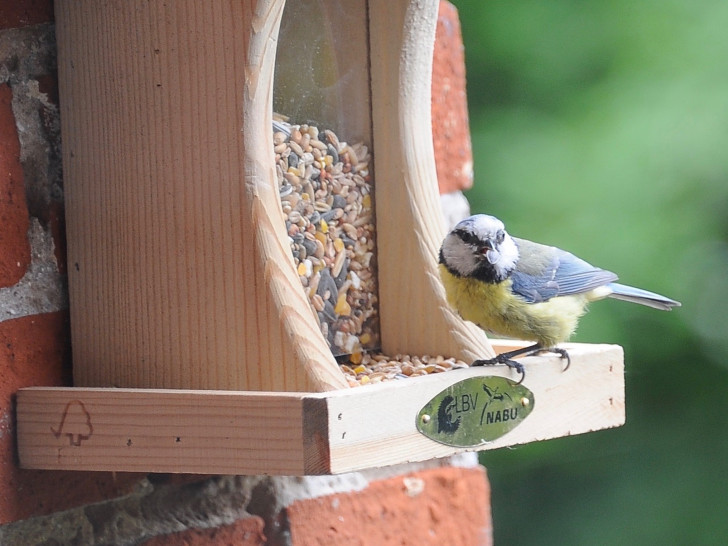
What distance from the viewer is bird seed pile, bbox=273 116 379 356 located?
1.42 m

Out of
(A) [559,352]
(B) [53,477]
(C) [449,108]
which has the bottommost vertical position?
(B) [53,477]

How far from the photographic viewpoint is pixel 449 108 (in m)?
1.75

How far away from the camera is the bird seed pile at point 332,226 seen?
4.66ft

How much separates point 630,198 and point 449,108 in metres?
0.76

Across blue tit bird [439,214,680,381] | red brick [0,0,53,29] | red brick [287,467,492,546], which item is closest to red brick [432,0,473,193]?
blue tit bird [439,214,680,381]

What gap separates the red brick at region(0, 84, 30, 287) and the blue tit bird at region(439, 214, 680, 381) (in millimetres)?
575

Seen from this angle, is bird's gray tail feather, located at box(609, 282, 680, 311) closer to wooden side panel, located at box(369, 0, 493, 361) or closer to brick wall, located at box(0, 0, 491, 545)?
wooden side panel, located at box(369, 0, 493, 361)

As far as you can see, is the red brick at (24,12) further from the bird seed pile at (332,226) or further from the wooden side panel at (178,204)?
the bird seed pile at (332,226)

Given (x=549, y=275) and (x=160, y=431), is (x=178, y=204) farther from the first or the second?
(x=549, y=275)

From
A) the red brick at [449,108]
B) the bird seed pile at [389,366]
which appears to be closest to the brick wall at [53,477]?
the bird seed pile at [389,366]

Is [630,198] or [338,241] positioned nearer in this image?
[338,241]

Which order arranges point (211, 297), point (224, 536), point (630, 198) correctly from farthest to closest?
point (630, 198), point (224, 536), point (211, 297)

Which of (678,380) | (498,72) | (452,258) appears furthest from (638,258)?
(452,258)

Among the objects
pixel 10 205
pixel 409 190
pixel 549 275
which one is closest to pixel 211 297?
pixel 10 205
